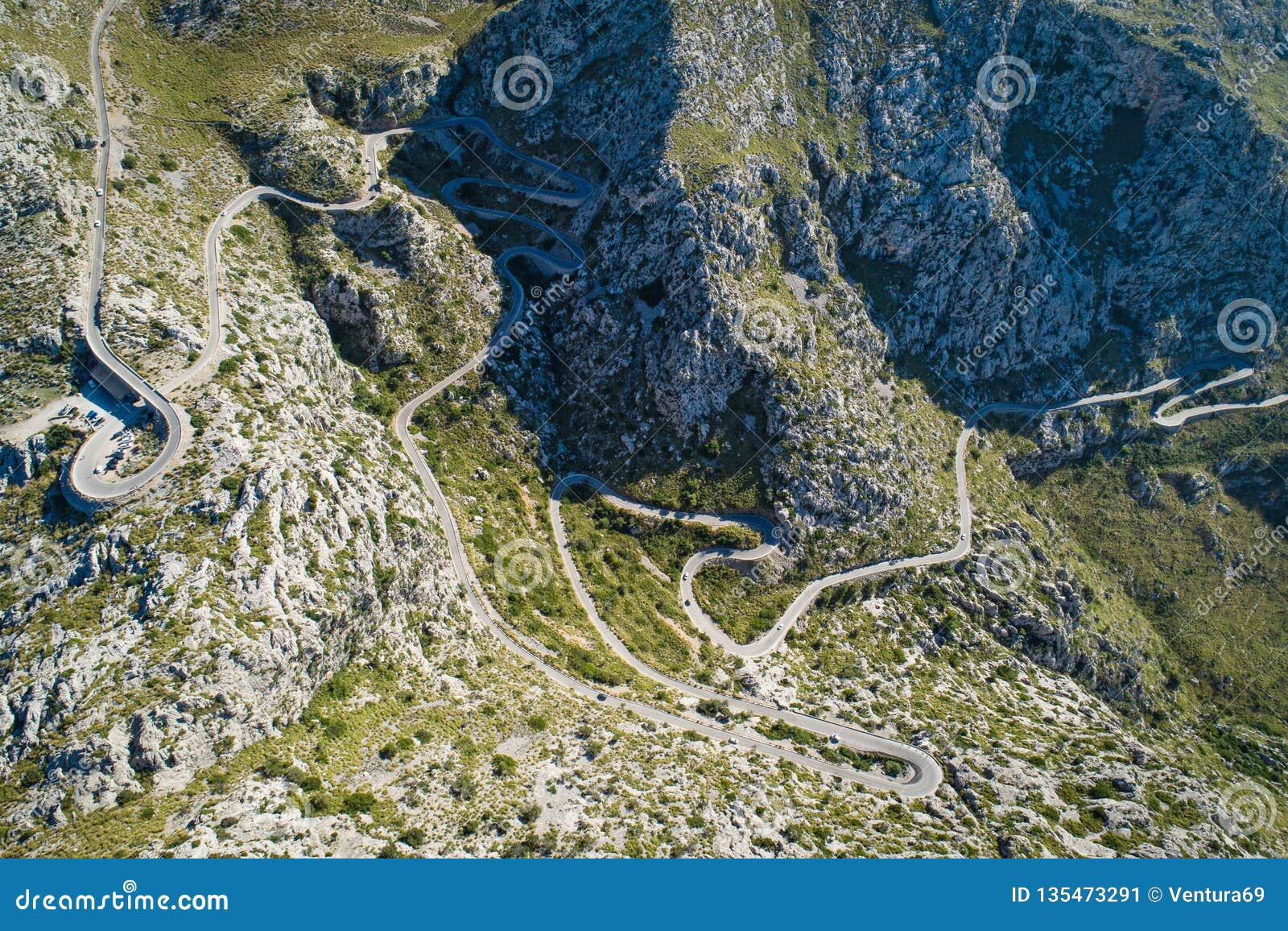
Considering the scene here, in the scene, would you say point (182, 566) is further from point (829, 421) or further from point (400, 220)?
point (829, 421)
